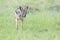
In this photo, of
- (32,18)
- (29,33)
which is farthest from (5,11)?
(29,33)

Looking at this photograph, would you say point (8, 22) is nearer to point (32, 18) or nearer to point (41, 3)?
point (32, 18)

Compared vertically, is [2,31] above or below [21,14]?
below

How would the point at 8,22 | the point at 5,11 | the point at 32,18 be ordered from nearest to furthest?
the point at 8,22 < the point at 32,18 < the point at 5,11

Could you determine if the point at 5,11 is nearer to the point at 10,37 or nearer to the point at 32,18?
the point at 32,18

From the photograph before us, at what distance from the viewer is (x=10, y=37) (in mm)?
10195

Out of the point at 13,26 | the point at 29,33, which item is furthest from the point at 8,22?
the point at 29,33

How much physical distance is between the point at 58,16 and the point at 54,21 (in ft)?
3.65

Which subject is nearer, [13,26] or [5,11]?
[13,26]

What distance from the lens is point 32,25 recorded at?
11852 millimetres

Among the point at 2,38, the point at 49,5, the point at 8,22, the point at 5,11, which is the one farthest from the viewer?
the point at 49,5

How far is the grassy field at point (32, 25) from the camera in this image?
10.4 metres

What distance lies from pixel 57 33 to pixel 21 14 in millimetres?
1709

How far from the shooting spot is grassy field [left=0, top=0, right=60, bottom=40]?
10391mm

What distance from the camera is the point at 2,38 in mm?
10188
